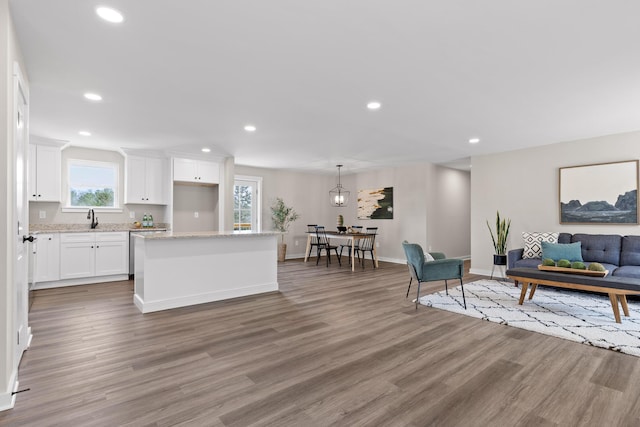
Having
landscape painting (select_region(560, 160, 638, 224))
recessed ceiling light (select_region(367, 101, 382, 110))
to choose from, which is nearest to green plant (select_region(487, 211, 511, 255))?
landscape painting (select_region(560, 160, 638, 224))

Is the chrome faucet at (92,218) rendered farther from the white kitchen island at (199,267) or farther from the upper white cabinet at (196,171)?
the white kitchen island at (199,267)

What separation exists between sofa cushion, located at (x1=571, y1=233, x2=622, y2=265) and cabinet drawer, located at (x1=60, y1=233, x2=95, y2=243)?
766 cm

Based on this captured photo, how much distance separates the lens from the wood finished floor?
6.15 ft

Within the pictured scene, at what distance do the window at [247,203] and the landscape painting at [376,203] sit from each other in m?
2.80

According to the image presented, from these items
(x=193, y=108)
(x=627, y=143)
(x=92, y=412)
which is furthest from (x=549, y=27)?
(x=627, y=143)

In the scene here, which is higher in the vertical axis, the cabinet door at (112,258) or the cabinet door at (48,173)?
the cabinet door at (48,173)

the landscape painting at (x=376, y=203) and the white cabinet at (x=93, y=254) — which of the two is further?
the landscape painting at (x=376, y=203)

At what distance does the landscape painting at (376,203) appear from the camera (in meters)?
8.48

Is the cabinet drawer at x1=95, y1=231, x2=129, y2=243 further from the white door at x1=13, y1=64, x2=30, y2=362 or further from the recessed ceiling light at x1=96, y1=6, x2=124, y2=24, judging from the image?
the recessed ceiling light at x1=96, y1=6, x2=124, y2=24

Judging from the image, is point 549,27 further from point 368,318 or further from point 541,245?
point 541,245

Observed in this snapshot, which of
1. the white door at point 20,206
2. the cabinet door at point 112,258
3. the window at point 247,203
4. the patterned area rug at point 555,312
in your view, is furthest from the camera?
the window at point 247,203

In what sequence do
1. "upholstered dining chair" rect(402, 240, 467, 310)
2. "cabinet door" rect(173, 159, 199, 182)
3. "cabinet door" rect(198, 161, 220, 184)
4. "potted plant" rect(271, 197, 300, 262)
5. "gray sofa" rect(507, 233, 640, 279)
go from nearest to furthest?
1. "upholstered dining chair" rect(402, 240, 467, 310)
2. "gray sofa" rect(507, 233, 640, 279)
3. "cabinet door" rect(173, 159, 199, 182)
4. "cabinet door" rect(198, 161, 220, 184)
5. "potted plant" rect(271, 197, 300, 262)

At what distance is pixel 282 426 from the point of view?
1767mm

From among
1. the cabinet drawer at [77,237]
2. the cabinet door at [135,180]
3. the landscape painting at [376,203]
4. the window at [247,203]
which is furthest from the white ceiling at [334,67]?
the landscape painting at [376,203]
